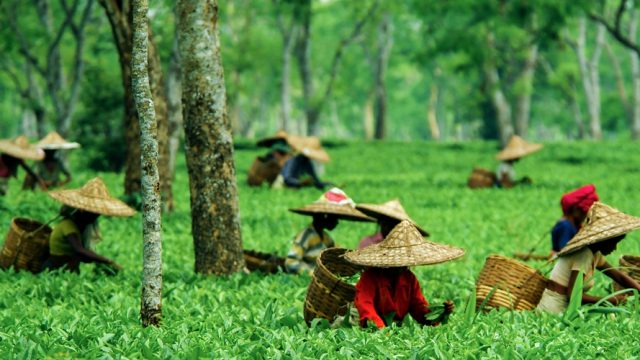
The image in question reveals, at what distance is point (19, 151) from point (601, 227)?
10.7 metres

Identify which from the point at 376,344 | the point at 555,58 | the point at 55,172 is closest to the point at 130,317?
the point at 376,344

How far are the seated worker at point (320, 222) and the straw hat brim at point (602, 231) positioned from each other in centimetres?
257

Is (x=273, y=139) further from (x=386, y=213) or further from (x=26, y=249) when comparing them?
Result: (x=386, y=213)

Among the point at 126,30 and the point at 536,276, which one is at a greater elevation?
the point at 126,30

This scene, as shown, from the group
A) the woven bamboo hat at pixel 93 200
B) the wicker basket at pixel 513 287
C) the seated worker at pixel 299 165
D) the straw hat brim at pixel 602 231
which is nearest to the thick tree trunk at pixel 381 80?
the seated worker at pixel 299 165

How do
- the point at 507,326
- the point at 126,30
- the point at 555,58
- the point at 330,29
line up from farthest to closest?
the point at 330,29, the point at 555,58, the point at 126,30, the point at 507,326

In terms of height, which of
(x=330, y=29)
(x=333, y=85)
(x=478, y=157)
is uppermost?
(x=330, y=29)

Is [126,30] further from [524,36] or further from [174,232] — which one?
[524,36]

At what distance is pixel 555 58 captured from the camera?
4866 centimetres

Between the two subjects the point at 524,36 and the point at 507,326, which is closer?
the point at 507,326

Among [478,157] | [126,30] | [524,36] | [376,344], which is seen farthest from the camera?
[478,157]

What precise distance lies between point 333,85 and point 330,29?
2811 centimetres

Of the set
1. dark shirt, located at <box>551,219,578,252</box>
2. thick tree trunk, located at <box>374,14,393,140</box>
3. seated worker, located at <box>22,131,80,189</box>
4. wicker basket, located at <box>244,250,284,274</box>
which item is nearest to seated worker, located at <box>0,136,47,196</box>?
seated worker, located at <box>22,131,80,189</box>

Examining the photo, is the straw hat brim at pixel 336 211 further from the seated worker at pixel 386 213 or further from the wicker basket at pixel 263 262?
the wicker basket at pixel 263 262
